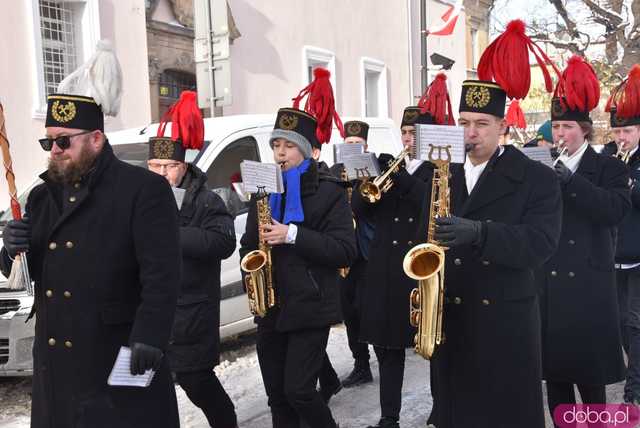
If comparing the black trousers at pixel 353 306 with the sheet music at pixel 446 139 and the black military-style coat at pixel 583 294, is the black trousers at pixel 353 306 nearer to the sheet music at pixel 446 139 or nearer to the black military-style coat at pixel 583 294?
the black military-style coat at pixel 583 294

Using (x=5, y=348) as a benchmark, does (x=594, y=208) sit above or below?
above

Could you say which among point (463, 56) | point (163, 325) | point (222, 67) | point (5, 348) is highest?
point (463, 56)

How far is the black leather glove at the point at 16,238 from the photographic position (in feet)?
9.82

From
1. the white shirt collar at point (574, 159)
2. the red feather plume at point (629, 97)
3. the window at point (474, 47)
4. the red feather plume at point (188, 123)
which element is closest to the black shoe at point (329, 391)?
the red feather plume at point (188, 123)

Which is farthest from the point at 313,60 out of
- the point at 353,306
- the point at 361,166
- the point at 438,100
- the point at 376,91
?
the point at 361,166

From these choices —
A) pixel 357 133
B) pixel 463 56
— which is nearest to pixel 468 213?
pixel 357 133

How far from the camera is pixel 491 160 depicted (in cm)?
348

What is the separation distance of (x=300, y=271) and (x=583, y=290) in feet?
5.26

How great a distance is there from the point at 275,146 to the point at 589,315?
79.6 inches

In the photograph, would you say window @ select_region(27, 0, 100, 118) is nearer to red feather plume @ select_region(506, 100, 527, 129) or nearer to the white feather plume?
red feather plume @ select_region(506, 100, 527, 129)

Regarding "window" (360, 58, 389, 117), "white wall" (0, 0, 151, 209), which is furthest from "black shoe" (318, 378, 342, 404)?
"window" (360, 58, 389, 117)

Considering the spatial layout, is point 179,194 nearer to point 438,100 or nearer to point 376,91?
point 438,100

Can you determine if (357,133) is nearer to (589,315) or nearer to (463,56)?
(589,315)

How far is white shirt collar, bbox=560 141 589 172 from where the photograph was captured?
4.58 m
